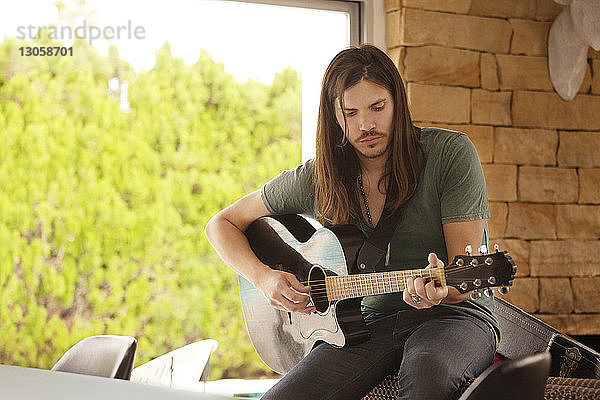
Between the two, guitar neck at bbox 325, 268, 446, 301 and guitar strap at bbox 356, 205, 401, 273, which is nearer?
guitar neck at bbox 325, 268, 446, 301

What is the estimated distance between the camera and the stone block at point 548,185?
292 centimetres

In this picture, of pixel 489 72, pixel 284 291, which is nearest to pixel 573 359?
pixel 284 291

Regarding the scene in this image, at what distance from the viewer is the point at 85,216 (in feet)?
8.91

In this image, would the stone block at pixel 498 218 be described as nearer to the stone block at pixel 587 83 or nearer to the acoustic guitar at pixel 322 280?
the stone block at pixel 587 83

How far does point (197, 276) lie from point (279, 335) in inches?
32.3

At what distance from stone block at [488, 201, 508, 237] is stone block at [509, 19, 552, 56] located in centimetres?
65

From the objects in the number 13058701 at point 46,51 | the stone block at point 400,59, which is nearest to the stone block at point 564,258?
the stone block at point 400,59

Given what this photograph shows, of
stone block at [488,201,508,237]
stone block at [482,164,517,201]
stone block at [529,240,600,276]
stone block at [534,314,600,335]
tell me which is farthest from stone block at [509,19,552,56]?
stone block at [534,314,600,335]

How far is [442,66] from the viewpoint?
9.18ft

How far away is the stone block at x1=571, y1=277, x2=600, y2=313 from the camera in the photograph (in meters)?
2.97

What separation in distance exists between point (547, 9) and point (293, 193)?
160cm

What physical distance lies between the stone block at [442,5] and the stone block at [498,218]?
802 mm

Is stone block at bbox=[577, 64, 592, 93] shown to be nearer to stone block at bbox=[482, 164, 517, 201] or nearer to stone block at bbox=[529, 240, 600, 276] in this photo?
stone block at bbox=[482, 164, 517, 201]

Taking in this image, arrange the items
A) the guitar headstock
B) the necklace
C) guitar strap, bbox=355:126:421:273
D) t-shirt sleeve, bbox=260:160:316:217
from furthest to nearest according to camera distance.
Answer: t-shirt sleeve, bbox=260:160:316:217, the necklace, guitar strap, bbox=355:126:421:273, the guitar headstock
